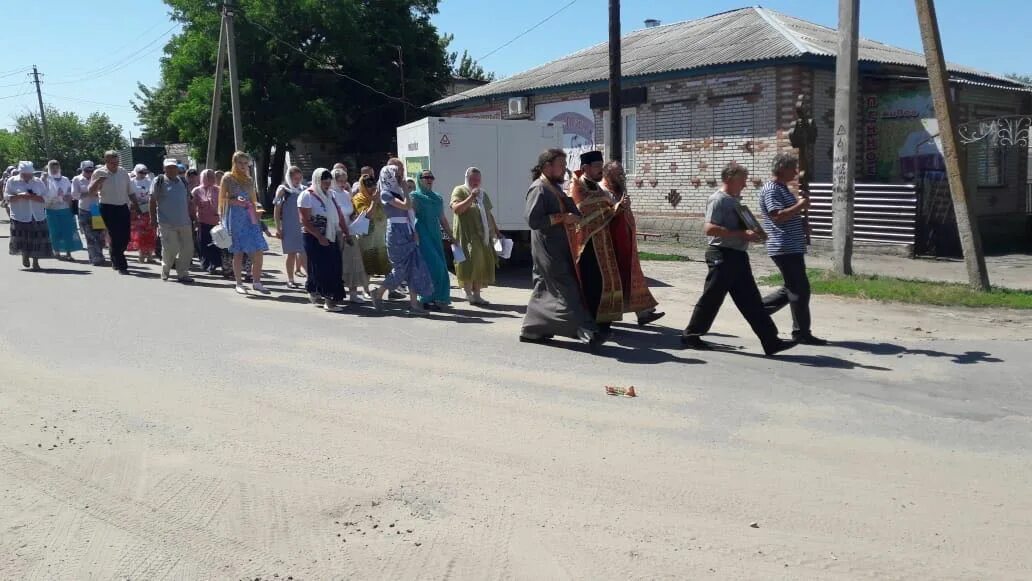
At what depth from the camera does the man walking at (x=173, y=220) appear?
1375 cm

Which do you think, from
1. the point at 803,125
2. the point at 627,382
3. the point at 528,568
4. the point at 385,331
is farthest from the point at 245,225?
the point at 803,125

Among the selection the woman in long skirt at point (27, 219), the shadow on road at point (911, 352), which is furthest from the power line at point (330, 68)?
the shadow on road at point (911, 352)

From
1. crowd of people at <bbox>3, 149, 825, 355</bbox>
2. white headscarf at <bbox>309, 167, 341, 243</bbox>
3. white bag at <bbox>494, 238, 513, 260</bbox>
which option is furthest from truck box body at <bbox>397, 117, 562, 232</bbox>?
white headscarf at <bbox>309, 167, 341, 243</bbox>

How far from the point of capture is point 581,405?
6.57 metres

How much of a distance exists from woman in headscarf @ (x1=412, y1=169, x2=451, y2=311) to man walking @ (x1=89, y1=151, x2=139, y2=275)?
→ 6.44 meters

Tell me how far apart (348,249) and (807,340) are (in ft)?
18.6

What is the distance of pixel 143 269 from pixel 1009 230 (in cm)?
1789

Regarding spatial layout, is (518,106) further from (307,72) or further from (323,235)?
(307,72)

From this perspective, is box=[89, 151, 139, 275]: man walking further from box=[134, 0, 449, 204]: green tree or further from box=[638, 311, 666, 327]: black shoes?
box=[134, 0, 449, 204]: green tree

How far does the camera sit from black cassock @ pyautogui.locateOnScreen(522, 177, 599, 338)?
852 cm

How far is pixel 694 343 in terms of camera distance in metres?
8.68

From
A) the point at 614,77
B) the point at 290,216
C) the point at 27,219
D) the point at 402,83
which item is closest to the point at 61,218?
the point at 27,219

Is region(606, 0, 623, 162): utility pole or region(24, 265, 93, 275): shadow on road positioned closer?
region(24, 265, 93, 275): shadow on road

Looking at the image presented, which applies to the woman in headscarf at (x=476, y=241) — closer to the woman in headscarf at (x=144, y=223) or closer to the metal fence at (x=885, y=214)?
the woman in headscarf at (x=144, y=223)
